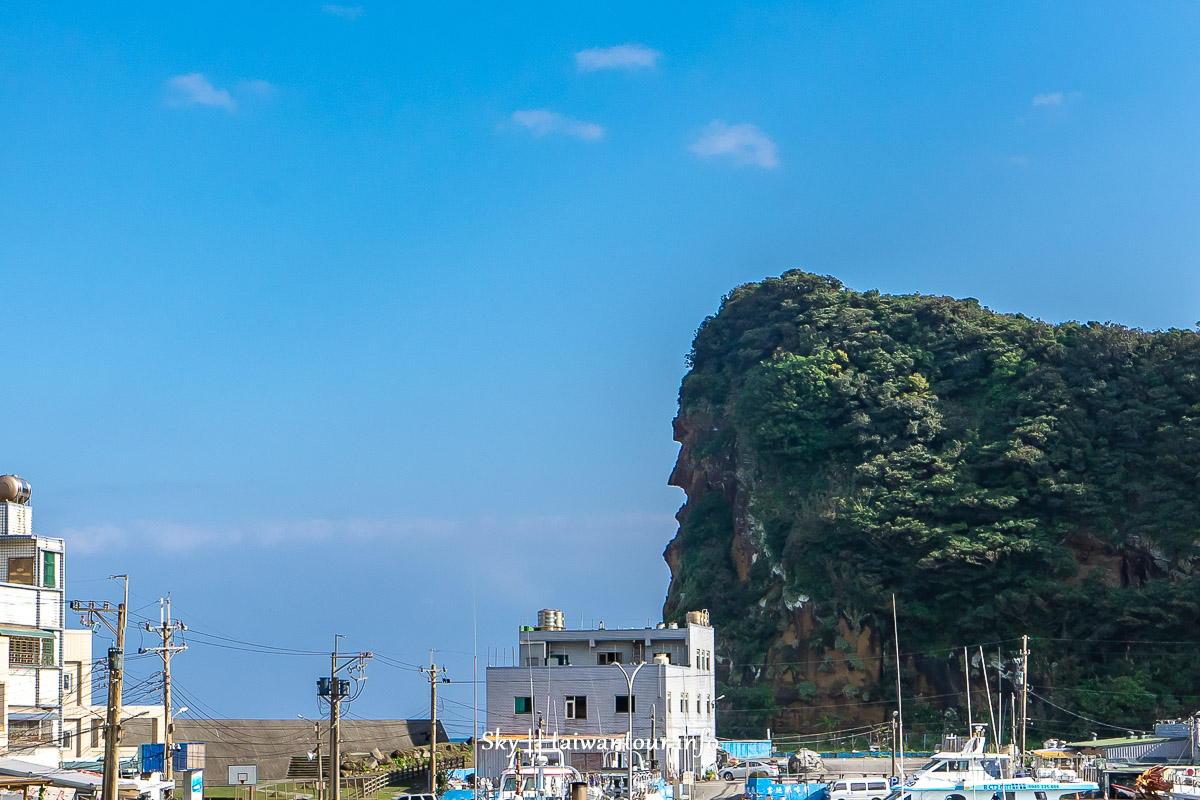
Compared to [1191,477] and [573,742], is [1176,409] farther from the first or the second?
[573,742]

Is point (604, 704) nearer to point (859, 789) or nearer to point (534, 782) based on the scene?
point (859, 789)

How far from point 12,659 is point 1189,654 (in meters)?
67.5

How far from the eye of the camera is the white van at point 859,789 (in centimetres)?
5403

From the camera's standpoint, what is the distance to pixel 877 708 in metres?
95.1

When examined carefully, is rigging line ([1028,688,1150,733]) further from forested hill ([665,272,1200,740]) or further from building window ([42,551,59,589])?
building window ([42,551,59,589])

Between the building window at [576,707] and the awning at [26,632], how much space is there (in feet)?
89.7

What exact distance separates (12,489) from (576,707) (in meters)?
30.8

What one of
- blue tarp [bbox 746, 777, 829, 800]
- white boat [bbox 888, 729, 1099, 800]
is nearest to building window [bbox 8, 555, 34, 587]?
blue tarp [bbox 746, 777, 829, 800]

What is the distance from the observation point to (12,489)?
6869cm

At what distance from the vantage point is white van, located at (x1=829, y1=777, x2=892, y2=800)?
2127 inches

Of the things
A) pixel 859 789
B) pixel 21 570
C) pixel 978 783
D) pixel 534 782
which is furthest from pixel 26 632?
pixel 978 783

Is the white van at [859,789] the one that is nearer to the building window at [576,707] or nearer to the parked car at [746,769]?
the parked car at [746,769]

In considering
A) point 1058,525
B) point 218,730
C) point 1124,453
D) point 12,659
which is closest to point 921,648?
point 1058,525

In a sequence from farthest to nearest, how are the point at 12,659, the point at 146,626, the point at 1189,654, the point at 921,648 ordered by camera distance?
the point at 921,648 < the point at 1189,654 < the point at 12,659 < the point at 146,626
